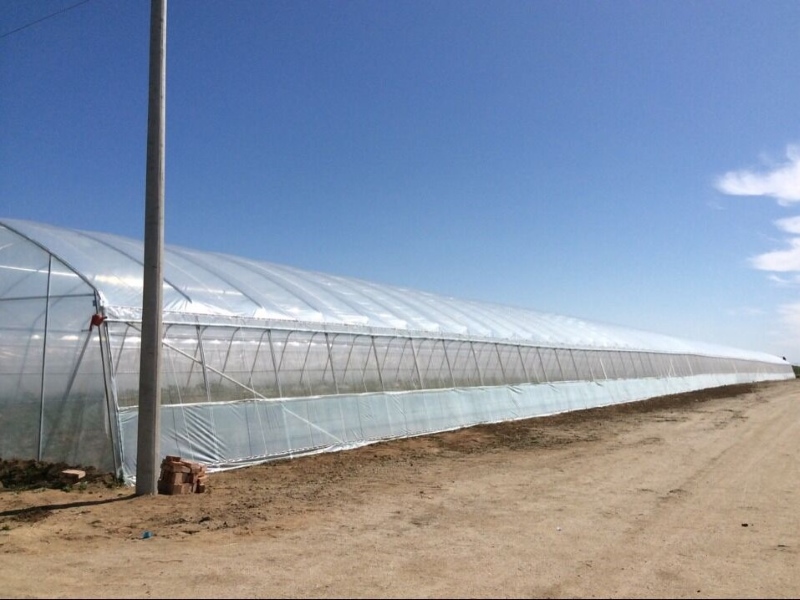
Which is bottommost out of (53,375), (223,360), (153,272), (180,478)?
(180,478)

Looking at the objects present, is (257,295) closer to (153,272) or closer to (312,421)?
(312,421)

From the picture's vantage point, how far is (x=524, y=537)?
879cm

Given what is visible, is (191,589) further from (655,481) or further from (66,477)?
(655,481)

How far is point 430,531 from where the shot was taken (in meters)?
9.13

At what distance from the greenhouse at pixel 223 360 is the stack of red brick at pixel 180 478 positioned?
3.17 ft

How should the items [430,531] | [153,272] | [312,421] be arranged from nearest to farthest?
[430,531]
[153,272]
[312,421]

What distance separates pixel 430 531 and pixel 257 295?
10242mm

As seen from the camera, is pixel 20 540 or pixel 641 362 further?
pixel 641 362

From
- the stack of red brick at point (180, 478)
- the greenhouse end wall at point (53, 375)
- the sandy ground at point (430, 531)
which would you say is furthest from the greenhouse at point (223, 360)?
the sandy ground at point (430, 531)

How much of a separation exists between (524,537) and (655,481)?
18.0 ft

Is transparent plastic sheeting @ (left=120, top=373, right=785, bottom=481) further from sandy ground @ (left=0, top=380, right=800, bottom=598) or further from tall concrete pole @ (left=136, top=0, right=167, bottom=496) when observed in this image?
tall concrete pole @ (left=136, top=0, right=167, bottom=496)

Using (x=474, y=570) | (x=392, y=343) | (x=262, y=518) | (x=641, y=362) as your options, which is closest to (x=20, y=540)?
(x=262, y=518)

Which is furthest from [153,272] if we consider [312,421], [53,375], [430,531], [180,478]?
[312,421]

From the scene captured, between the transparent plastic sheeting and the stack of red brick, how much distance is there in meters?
0.97
